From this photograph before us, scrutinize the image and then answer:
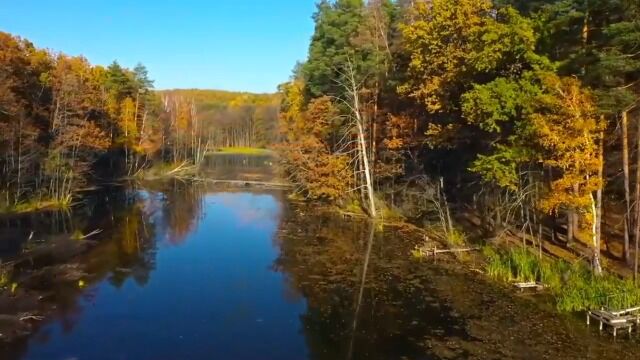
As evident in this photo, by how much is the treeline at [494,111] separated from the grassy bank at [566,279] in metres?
1.13

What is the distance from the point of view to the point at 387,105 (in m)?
40.0

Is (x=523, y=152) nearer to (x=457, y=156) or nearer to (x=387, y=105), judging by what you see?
(x=457, y=156)

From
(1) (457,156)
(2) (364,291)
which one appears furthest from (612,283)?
(1) (457,156)

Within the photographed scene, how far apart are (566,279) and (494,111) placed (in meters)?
7.29

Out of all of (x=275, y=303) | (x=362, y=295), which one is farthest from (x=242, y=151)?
(x=362, y=295)

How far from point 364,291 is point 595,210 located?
9128mm

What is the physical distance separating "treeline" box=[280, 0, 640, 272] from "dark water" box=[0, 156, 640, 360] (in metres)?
4.67

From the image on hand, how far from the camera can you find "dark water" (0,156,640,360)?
1593 centimetres

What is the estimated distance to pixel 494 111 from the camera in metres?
23.2

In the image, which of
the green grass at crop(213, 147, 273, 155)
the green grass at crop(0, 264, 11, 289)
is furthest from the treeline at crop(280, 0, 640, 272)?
the green grass at crop(213, 147, 273, 155)

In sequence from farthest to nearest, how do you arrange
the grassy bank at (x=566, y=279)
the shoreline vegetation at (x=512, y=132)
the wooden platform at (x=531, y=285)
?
the wooden platform at (x=531, y=285), the shoreline vegetation at (x=512, y=132), the grassy bank at (x=566, y=279)

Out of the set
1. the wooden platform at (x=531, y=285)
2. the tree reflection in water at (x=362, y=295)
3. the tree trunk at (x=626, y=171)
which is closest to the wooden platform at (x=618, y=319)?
the wooden platform at (x=531, y=285)

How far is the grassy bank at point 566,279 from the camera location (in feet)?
58.0

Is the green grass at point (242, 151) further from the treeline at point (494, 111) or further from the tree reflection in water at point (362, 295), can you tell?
the tree reflection in water at point (362, 295)
